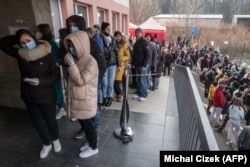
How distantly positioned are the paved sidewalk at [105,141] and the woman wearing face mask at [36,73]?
44 cm

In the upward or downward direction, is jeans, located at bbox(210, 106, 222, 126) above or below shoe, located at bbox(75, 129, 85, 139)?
below

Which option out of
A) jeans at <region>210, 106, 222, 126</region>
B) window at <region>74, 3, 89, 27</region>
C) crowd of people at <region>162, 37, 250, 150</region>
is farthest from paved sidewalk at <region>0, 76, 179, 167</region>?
window at <region>74, 3, 89, 27</region>

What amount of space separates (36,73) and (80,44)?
2.31 ft

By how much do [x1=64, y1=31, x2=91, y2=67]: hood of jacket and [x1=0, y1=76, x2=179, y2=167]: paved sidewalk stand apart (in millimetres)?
1338

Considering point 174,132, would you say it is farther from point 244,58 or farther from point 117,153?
point 244,58

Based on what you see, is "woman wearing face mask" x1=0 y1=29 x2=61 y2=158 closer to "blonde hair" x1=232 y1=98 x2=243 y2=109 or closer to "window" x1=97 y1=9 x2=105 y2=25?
"blonde hair" x1=232 y1=98 x2=243 y2=109

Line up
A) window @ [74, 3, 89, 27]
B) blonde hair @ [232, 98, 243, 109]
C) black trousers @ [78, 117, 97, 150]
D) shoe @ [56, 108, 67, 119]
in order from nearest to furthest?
1. black trousers @ [78, 117, 97, 150]
2. shoe @ [56, 108, 67, 119]
3. blonde hair @ [232, 98, 243, 109]
4. window @ [74, 3, 89, 27]

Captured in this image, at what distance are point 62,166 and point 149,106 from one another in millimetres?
2477

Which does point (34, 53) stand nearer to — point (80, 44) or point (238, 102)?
point (80, 44)

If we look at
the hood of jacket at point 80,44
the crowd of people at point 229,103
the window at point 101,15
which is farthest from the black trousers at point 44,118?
the window at point 101,15

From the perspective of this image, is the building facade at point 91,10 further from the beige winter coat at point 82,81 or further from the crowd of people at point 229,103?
the crowd of people at point 229,103

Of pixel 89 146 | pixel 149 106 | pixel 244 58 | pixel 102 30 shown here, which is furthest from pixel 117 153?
pixel 244 58

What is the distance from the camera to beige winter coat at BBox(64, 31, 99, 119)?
231cm

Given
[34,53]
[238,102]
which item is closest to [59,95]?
[34,53]
